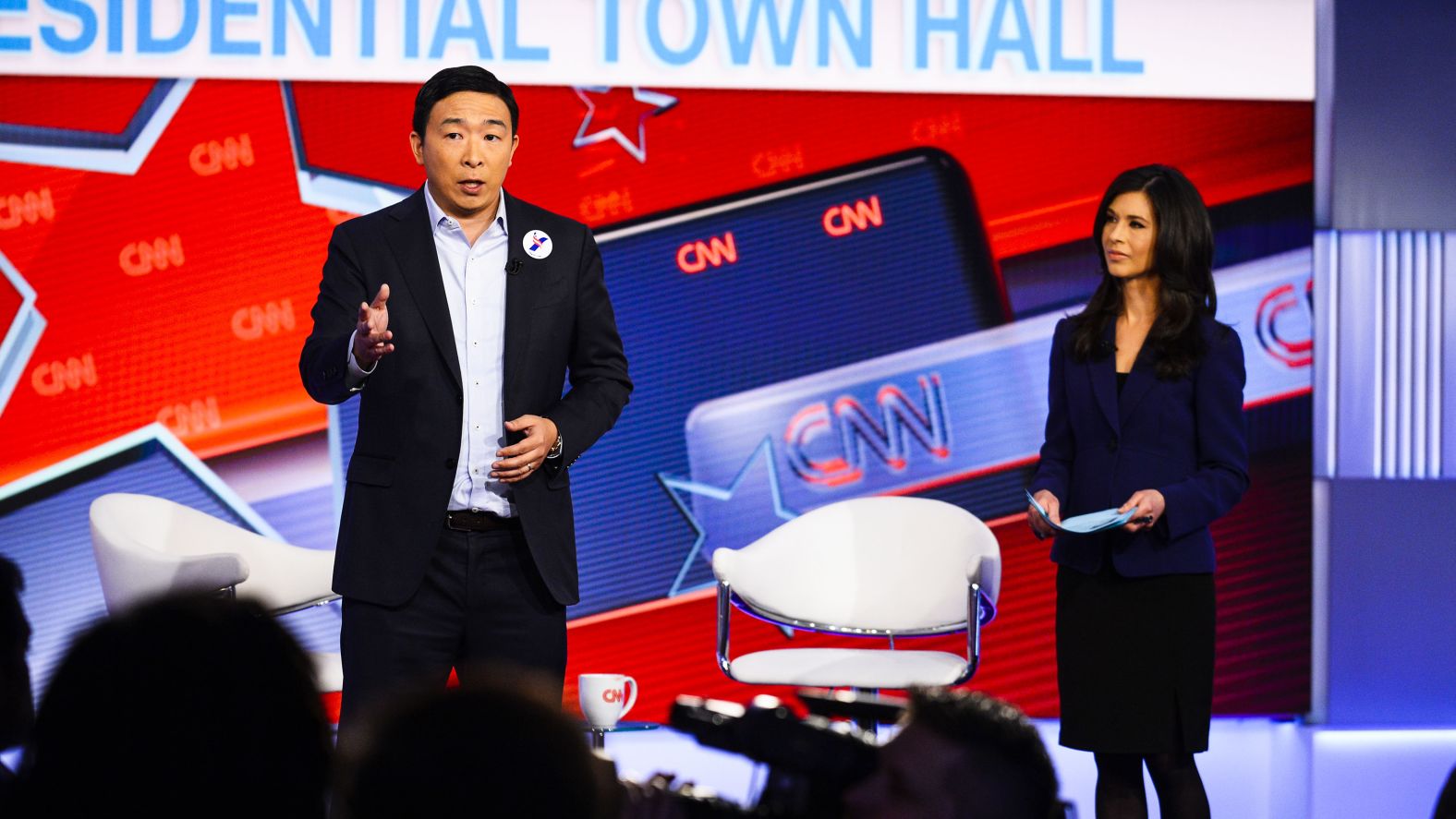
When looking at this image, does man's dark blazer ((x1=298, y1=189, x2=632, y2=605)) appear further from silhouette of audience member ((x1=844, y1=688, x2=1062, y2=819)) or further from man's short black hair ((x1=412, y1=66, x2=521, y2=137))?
silhouette of audience member ((x1=844, y1=688, x2=1062, y2=819))

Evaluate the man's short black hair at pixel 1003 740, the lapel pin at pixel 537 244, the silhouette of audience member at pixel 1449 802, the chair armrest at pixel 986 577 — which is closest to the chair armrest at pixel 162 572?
the lapel pin at pixel 537 244

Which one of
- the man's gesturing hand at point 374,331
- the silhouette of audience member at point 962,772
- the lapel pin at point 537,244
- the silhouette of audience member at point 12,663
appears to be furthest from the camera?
the lapel pin at point 537,244

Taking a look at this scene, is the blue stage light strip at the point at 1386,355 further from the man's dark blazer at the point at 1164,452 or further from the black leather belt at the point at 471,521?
the black leather belt at the point at 471,521

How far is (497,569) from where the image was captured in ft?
8.47

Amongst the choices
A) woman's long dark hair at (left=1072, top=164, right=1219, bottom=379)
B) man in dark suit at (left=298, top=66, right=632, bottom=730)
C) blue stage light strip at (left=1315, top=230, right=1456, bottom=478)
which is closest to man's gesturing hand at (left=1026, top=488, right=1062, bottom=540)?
woman's long dark hair at (left=1072, top=164, right=1219, bottom=379)

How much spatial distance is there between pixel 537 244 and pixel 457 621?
0.73 meters

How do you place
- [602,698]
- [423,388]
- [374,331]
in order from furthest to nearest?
1. [602,698]
2. [423,388]
3. [374,331]

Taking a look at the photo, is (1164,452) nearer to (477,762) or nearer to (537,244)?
(537,244)

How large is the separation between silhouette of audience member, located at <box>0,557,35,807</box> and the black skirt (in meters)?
1.98

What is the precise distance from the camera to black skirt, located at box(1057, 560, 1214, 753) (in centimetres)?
281

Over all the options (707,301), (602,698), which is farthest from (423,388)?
(707,301)

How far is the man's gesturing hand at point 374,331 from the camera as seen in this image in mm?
2352

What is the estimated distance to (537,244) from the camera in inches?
107

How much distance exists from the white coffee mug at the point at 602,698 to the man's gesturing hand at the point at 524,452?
1.13 metres
